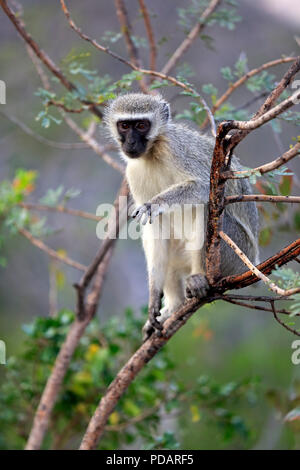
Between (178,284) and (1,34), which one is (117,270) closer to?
(1,34)

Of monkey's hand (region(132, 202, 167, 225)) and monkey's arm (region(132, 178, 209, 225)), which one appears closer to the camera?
monkey's hand (region(132, 202, 167, 225))

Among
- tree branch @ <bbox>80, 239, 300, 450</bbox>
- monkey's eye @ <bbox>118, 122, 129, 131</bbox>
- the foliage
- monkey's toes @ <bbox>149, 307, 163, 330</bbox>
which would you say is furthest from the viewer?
the foliage

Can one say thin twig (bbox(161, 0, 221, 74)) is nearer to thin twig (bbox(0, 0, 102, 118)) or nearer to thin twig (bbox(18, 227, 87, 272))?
thin twig (bbox(0, 0, 102, 118))

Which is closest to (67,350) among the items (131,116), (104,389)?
(104,389)

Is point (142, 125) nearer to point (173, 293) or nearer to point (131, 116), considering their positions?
point (131, 116)

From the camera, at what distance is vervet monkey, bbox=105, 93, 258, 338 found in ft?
10.4

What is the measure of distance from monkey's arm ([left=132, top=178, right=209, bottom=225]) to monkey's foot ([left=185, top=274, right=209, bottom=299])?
0.40 meters

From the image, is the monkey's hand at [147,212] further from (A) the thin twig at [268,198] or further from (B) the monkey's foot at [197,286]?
(A) the thin twig at [268,198]

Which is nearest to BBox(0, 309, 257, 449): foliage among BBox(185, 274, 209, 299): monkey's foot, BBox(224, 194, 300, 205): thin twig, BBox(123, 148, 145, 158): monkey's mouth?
BBox(185, 274, 209, 299): monkey's foot

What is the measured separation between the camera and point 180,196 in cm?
308

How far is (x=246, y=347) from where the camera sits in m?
7.95

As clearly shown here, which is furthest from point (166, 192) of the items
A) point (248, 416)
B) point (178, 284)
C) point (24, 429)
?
point (248, 416)

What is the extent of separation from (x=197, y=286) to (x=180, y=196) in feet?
1.76

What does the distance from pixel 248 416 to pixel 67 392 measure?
12.4ft
